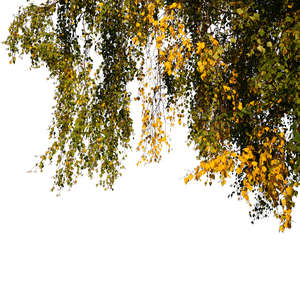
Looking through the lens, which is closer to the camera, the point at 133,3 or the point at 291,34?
the point at 291,34

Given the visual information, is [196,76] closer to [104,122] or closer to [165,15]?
[165,15]

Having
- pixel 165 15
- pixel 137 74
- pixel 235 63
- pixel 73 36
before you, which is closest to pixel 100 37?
pixel 73 36

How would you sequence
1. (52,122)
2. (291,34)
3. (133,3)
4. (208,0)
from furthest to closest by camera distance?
1. (52,122)
2. (133,3)
3. (208,0)
4. (291,34)

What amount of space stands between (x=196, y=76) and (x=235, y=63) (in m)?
0.31

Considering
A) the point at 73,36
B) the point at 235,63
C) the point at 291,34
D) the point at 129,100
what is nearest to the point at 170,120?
the point at 129,100

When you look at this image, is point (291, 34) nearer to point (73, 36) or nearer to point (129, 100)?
point (129, 100)

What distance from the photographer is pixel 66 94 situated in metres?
3.49

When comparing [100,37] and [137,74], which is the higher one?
[100,37]

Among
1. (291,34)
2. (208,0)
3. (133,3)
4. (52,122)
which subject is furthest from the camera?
(52,122)

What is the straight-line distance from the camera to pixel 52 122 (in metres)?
3.55

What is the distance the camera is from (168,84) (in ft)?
12.7

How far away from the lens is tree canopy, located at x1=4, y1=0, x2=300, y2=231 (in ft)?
8.87

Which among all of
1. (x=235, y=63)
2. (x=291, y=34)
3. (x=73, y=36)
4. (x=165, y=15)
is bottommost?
(x=291, y=34)

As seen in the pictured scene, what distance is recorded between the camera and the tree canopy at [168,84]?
2705 millimetres
